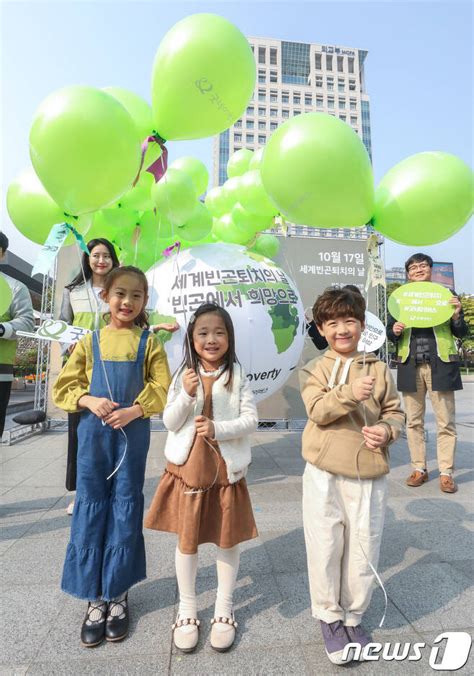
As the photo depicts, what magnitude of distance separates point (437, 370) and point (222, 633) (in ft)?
9.56

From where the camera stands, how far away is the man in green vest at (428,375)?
11.6ft

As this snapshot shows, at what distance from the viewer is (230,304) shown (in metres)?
2.85

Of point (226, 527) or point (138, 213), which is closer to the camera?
point (226, 527)

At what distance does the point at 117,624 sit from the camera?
1.62m

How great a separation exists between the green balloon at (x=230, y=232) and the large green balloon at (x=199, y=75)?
1.49 m

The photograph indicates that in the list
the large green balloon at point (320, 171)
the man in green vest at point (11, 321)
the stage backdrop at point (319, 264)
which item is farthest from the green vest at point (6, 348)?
the stage backdrop at point (319, 264)

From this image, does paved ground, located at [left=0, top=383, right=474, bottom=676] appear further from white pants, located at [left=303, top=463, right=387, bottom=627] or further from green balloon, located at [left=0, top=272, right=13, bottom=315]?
green balloon, located at [left=0, top=272, right=13, bottom=315]

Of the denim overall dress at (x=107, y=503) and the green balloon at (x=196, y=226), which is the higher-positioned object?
the green balloon at (x=196, y=226)

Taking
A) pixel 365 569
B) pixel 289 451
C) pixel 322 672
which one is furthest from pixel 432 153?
pixel 289 451

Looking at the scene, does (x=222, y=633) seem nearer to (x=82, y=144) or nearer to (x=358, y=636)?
(x=358, y=636)

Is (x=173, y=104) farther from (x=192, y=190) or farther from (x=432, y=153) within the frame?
(x=432, y=153)

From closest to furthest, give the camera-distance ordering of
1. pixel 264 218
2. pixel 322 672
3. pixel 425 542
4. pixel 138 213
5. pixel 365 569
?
pixel 322 672 → pixel 365 569 → pixel 425 542 → pixel 138 213 → pixel 264 218

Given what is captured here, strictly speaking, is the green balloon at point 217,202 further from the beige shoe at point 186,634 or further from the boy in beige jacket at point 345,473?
the beige shoe at point 186,634

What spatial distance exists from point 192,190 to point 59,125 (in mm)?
1286
